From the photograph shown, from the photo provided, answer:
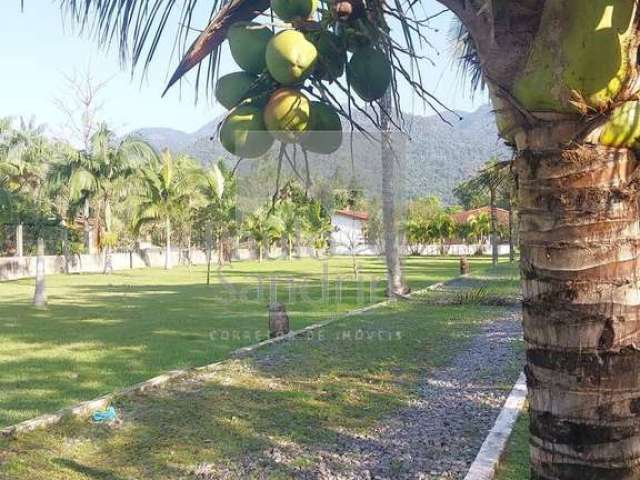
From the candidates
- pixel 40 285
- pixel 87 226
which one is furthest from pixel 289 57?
pixel 87 226

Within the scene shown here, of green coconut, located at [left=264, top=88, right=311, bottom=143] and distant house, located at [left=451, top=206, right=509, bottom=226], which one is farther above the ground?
distant house, located at [left=451, top=206, right=509, bottom=226]

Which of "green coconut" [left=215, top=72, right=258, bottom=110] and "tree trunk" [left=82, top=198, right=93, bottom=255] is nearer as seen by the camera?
"green coconut" [left=215, top=72, right=258, bottom=110]

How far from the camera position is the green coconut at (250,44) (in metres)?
1.59

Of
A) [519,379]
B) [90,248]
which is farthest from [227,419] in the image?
[90,248]

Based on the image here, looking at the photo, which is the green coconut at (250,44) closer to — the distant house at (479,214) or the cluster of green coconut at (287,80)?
the cluster of green coconut at (287,80)

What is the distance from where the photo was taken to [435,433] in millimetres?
5902

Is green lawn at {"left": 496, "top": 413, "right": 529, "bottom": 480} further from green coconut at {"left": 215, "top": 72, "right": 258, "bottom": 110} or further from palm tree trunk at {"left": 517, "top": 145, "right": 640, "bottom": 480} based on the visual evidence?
green coconut at {"left": 215, "top": 72, "right": 258, "bottom": 110}

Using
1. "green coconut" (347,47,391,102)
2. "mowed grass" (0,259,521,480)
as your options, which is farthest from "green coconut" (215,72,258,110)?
"mowed grass" (0,259,521,480)

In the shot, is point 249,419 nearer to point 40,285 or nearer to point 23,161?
point 40,285

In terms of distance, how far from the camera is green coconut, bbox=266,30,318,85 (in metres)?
1.47

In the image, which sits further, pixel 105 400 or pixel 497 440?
pixel 105 400

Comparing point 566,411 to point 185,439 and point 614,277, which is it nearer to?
point 614,277

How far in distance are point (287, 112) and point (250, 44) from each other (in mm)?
231

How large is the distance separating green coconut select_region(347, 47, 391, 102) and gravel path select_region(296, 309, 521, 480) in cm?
378
